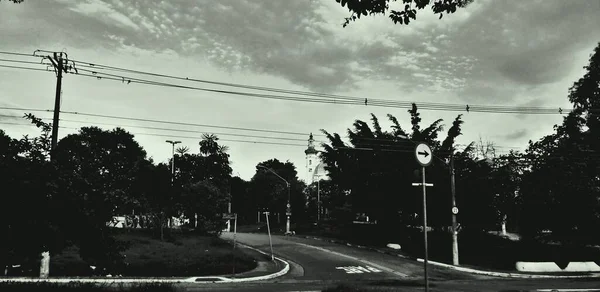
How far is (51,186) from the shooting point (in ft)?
25.9

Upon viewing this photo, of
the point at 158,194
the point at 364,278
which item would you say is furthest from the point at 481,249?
the point at 158,194

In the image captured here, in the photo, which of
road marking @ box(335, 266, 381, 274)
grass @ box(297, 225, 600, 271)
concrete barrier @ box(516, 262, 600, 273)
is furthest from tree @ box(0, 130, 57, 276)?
grass @ box(297, 225, 600, 271)

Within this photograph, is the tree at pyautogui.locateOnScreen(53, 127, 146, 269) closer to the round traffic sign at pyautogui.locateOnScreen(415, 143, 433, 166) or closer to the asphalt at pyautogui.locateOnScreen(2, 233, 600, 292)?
the asphalt at pyautogui.locateOnScreen(2, 233, 600, 292)

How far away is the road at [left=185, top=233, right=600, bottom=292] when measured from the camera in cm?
1483

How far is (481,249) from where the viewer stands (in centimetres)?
2870

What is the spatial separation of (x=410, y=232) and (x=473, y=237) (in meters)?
4.77

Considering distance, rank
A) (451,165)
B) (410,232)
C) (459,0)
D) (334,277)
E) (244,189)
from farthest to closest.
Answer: (244,189) → (410,232) → (451,165) → (334,277) → (459,0)

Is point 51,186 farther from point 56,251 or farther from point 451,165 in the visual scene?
point 451,165

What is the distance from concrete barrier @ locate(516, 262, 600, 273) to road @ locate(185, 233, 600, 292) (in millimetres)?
2717

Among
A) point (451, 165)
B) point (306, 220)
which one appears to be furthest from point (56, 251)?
point (306, 220)

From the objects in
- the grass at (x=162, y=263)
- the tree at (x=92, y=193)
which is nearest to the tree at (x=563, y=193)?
the grass at (x=162, y=263)

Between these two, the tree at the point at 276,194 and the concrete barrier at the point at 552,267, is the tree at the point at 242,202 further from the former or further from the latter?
the concrete barrier at the point at 552,267

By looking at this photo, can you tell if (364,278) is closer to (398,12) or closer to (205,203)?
(398,12)

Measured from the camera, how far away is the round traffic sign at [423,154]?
28.0ft
